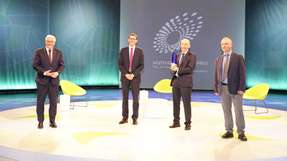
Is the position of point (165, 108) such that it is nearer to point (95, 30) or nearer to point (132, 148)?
point (132, 148)

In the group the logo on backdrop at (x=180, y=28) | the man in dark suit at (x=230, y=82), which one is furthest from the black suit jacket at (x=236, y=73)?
the logo on backdrop at (x=180, y=28)

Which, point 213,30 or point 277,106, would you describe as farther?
point 213,30

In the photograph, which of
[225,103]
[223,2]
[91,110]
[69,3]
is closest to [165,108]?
[91,110]

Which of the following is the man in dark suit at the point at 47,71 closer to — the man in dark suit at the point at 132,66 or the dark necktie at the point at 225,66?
the man in dark suit at the point at 132,66

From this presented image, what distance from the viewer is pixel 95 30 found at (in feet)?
44.5

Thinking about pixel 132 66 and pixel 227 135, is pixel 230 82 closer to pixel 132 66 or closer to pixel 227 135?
pixel 227 135

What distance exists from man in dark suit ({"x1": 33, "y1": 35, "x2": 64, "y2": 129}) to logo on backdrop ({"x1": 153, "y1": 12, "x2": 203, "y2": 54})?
24.2 feet

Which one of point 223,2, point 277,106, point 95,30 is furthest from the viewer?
point 95,30

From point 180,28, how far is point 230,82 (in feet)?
26.3

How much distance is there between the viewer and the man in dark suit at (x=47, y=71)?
18.6 feet

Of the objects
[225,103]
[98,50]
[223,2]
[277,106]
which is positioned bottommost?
[277,106]

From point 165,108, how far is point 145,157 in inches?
142

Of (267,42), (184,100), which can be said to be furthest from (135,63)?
(267,42)

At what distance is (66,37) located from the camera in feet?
42.8
